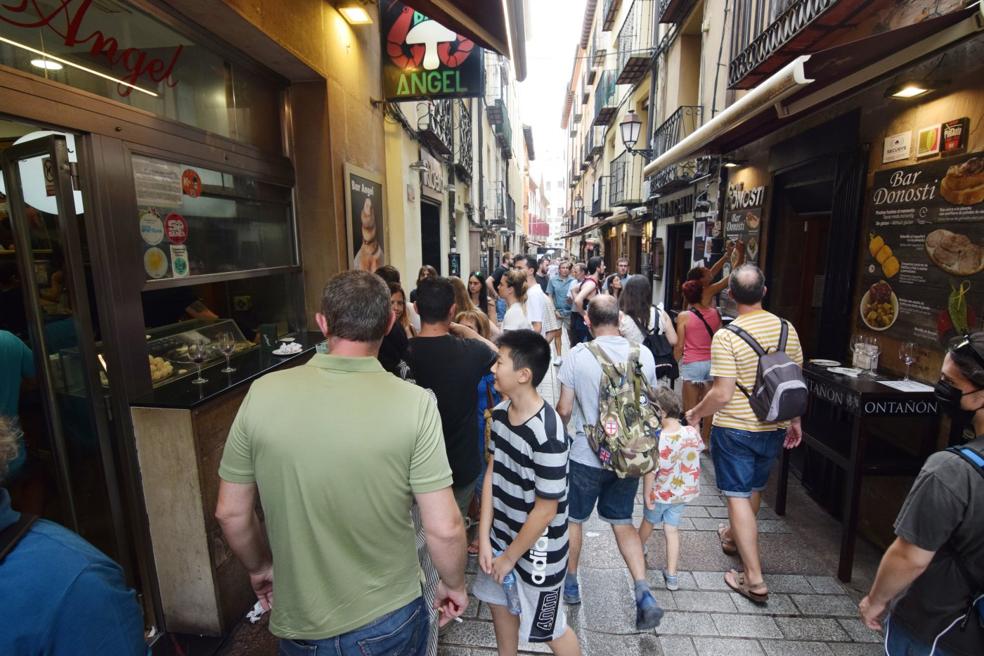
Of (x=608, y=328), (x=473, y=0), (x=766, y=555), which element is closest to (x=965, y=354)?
(x=608, y=328)

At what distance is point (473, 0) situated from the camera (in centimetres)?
450

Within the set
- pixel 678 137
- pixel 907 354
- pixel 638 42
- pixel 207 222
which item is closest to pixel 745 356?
pixel 907 354

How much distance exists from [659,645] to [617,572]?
663 mm

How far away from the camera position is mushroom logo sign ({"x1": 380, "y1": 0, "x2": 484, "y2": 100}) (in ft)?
19.1

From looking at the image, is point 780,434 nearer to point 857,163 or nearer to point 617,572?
point 617,572

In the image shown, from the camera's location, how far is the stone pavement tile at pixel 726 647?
2758 millimetres

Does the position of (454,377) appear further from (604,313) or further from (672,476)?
(672,476)

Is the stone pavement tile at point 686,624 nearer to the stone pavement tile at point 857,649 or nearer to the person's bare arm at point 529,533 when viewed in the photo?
the stone pavement tile at point 857,649

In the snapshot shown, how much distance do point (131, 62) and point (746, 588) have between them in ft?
16.4

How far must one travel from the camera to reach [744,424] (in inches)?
128

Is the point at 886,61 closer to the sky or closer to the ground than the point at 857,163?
closer to the sky

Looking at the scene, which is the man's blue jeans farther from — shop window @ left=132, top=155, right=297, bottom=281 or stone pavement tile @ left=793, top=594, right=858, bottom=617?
stone pavement tile @ left=793, top=594, right=858, bottom=617

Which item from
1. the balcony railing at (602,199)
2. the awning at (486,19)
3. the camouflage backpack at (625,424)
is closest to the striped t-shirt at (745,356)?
the camouflage backpack at (625,424)

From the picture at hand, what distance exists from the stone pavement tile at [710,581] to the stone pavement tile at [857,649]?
64 cm
